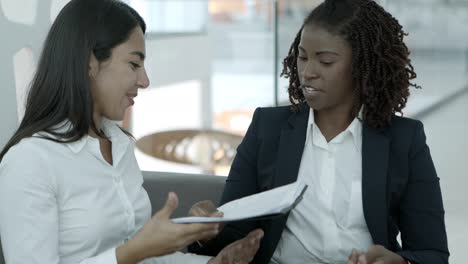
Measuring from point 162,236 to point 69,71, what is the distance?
0.42 metres

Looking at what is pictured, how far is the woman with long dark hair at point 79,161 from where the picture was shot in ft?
4.91

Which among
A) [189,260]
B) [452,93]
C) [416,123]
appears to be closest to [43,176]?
[189,260]

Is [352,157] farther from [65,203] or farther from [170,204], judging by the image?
[65,203]

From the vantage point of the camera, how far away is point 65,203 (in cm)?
159

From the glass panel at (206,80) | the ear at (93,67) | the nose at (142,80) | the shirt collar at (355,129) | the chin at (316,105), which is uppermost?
the ear at (93,67)

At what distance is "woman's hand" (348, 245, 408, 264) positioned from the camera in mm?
1676

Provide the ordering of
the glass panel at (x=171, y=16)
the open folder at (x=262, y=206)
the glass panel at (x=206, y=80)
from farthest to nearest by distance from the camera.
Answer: the glass panel at (x=171, y=16) < the glass panel at (x=206, y=80) < the open folder at (x=262, y=206)

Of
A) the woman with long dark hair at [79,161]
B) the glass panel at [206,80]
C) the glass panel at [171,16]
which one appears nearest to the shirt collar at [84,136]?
the woman with long dark hair at [79,161]

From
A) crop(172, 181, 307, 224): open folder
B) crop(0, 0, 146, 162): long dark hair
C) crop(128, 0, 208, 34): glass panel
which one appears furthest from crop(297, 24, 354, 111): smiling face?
crop(128, 0, 208, 34): glass panel

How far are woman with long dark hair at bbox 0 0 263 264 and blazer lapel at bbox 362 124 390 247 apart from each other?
0.47m

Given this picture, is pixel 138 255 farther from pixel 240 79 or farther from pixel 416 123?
pixel 240 79

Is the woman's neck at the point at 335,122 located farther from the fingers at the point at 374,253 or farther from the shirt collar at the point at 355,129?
the fingers at the point at 374,253

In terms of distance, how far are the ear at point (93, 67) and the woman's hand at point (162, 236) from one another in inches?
14.0

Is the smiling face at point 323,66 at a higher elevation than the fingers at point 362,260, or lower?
higher
